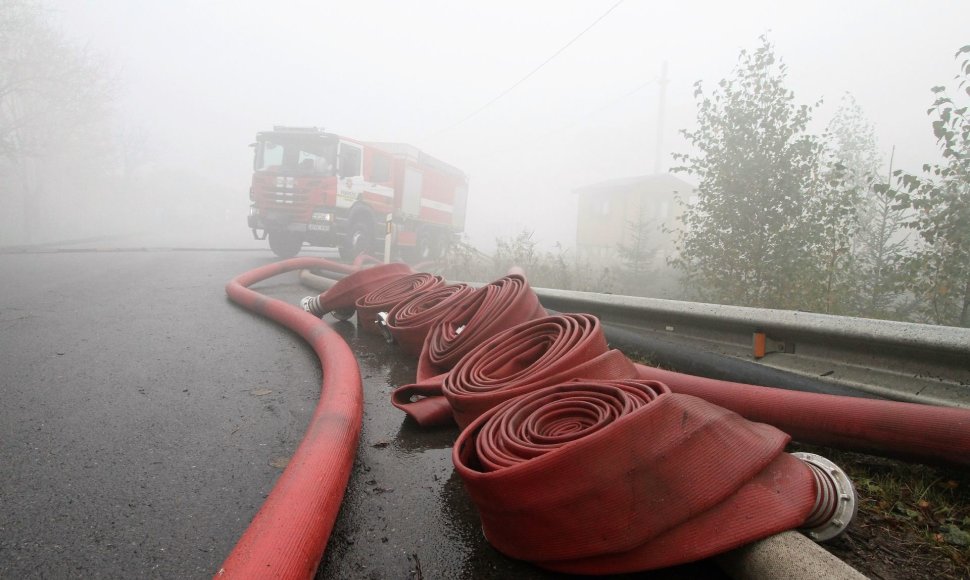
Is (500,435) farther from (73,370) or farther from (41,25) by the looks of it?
(41,25)

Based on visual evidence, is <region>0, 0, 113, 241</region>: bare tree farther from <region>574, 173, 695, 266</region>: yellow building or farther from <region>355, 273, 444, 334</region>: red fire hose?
<region>574, 173, 695, 266</region>: yellow building

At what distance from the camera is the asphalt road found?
4.94 feet

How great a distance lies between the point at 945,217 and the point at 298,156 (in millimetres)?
11667

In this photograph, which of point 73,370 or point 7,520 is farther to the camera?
point 73,370

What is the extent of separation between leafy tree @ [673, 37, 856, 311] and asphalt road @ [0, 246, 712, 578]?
422 cm

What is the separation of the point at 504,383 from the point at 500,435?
0.58m

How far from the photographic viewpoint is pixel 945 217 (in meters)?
4.24

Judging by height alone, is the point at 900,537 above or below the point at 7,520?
above

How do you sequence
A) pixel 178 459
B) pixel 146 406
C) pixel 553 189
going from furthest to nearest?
1. pixel 553 189
2. pixel 146 406
3. pixel 178 459

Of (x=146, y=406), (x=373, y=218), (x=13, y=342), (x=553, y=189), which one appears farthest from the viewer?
(x=553, y=189)

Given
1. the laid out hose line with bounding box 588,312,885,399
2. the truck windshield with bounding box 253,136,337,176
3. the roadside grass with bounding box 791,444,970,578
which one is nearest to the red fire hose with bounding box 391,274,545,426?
the laid out hose line with bounding box 588,312,885,399

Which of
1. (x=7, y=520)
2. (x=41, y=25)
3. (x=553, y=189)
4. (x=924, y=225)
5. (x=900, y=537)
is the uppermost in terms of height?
(x=553, y=189)

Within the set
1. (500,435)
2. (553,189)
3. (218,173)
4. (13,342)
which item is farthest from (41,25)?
(553,189)

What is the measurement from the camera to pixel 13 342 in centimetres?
376
